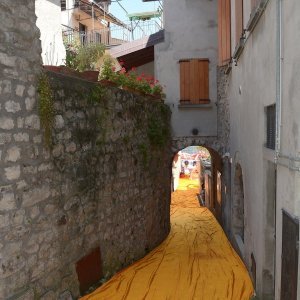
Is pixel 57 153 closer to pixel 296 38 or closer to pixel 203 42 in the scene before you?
pixel 296 38

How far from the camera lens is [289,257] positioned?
3498 millimetres

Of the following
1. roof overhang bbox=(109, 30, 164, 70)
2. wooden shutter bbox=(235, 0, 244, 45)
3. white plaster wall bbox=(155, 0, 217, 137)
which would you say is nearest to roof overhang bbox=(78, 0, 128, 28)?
roof overhang bbox=(109, 30, 164, 70)

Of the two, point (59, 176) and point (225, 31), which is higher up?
point (225, 31)

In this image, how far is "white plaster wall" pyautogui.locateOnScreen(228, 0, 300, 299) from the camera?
3.35 meters

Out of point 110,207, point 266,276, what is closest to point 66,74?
point 110,207

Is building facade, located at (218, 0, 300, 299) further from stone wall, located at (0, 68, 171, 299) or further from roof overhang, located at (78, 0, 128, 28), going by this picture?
roof overhang, located at (78, 0, 128, 28)

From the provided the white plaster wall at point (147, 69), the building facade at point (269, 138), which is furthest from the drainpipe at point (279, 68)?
the white plaster wall at point (147, 69)

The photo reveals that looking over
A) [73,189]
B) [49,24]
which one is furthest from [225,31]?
[73,189]

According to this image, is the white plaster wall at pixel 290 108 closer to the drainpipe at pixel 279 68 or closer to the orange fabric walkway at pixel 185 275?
the drainpipe at pixel 279 68

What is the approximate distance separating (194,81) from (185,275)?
6621mm

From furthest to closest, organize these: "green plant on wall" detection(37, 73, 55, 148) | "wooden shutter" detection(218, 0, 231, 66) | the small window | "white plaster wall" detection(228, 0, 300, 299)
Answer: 1. "wooden shutter" detection(218, 0, 231, 66)
2. the small window
3. "green plant on wall" detection(37, 73, 55, 148)
4. "white plaster wall" detection(228, 0, 300, 299)

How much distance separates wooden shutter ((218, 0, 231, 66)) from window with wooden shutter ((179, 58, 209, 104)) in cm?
145

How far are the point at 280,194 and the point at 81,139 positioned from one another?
7.98ft

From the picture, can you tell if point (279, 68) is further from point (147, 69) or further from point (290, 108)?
point (147, 69)
